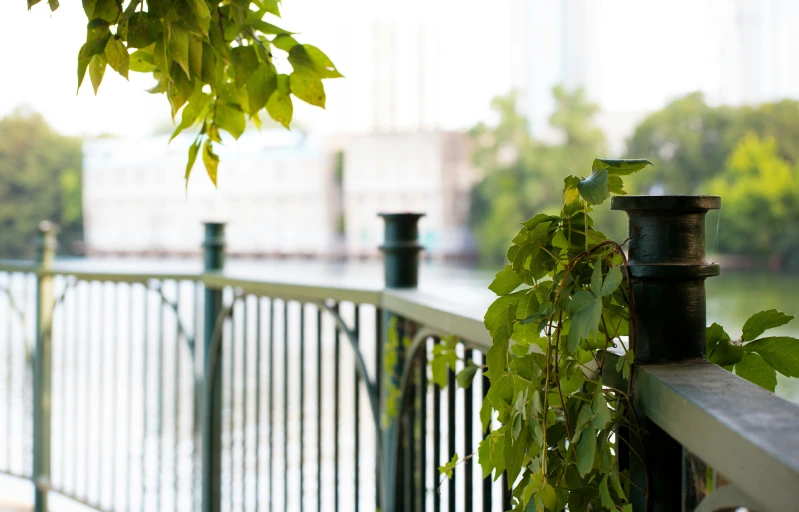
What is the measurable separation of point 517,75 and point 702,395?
4047 cm

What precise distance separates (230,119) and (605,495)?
0.53 m

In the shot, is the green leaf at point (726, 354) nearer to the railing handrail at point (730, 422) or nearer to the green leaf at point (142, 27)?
the railing handrail at point (730, 422)

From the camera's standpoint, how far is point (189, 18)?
643 mm

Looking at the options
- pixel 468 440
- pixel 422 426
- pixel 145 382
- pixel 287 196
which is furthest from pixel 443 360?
pixel 287 196

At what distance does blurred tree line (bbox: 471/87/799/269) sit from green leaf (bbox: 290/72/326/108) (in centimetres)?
2812

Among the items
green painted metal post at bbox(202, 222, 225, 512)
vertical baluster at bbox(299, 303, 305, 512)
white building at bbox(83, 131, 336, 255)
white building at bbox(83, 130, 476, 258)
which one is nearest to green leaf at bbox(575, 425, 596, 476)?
vertical baluster at bbox(299, 303, 305, 512)

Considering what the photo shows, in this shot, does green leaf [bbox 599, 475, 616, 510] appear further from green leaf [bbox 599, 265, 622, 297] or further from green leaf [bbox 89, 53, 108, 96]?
green leaf [bbox 89, 53, 108, 96]

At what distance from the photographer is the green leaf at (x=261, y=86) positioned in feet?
2.36

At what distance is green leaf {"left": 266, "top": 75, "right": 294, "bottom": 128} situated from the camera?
0.74m

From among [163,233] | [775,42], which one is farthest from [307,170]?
[775,42]

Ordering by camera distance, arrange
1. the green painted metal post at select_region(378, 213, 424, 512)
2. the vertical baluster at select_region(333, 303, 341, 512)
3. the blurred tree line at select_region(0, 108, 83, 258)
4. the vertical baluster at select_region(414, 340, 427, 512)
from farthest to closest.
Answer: the blurred tree line at select_region(0, 108, 83, 258), the vertical baluster at select_region(333, 303, 341, 512), the green painted metal post at select_region(378, 213, 424, 512), the vertical baluster at select_region(414, 340, 427, 512)

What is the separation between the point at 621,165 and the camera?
53cm

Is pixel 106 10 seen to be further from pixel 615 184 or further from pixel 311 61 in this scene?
pixel 615 184

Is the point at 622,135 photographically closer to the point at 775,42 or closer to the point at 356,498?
the point at 775,42
